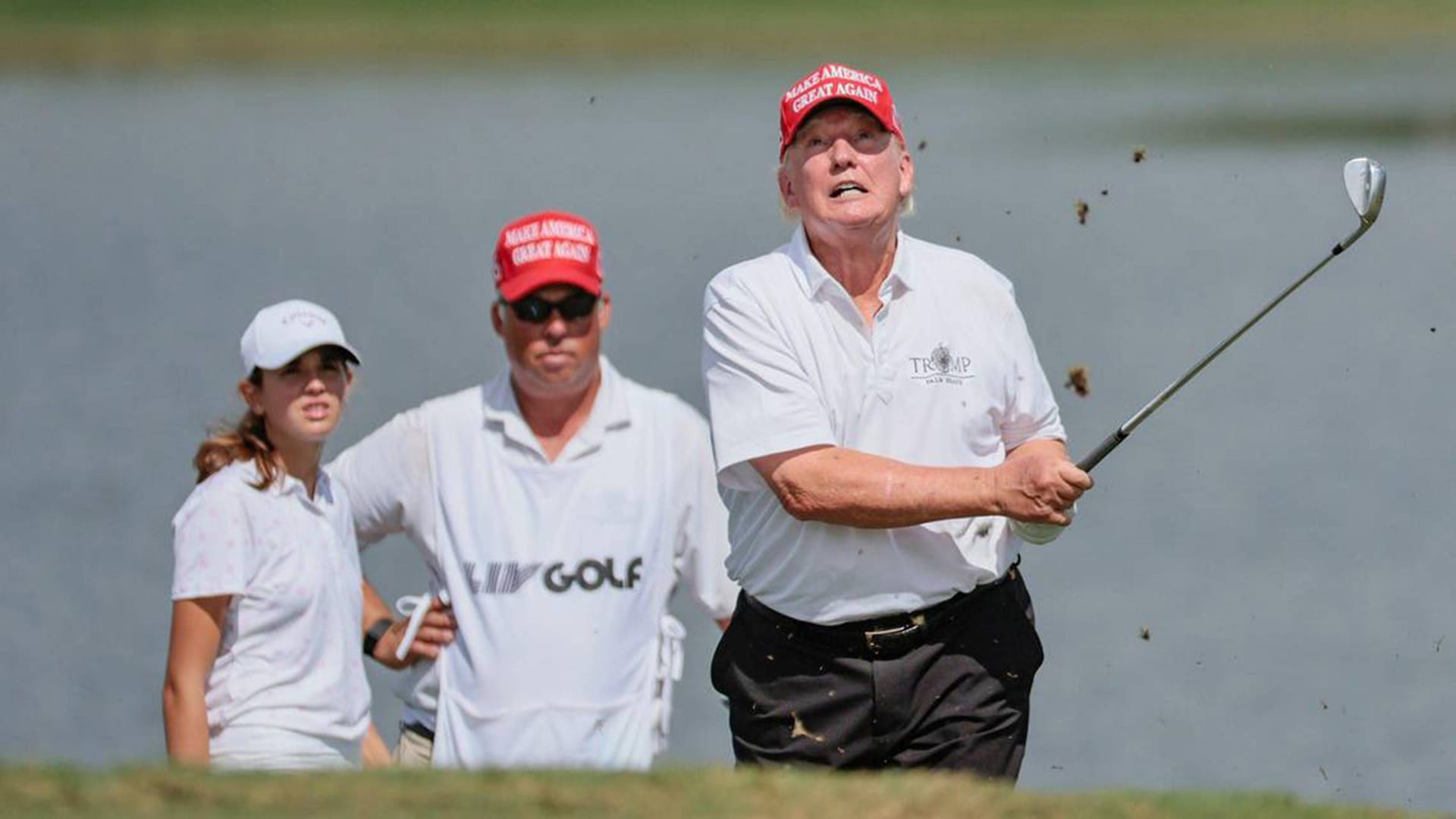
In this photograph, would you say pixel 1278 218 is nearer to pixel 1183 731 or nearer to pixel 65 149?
pixel 1183 731

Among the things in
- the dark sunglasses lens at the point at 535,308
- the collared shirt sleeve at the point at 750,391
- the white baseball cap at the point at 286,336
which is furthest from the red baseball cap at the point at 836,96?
the white baseball cap at the point at 286,336

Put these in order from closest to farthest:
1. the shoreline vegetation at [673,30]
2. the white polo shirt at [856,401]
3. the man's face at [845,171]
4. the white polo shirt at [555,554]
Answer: the white polo shirt at [856,401]
the man's face at [845,171]
the white polo shirt at [555,554]
the shoreline vegetation at [673,30]

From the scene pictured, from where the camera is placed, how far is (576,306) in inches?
255

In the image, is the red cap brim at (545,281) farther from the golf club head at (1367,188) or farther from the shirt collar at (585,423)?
the golf club head at (1367,188)

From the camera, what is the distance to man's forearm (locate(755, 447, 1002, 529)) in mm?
5293

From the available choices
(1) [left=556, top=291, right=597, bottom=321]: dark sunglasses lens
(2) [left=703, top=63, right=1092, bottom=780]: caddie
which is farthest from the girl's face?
(2) [left=703, top=63, right=1092, bottom=780]: caddie

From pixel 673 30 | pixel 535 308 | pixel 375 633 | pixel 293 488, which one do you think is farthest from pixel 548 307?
pixel 673 30

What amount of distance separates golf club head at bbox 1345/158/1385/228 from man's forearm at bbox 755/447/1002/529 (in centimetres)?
135

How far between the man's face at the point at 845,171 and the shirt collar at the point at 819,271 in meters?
0.05

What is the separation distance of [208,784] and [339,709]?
4.91ft

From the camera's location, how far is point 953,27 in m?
44.9

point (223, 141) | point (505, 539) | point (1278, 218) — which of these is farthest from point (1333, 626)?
point (223, 141)

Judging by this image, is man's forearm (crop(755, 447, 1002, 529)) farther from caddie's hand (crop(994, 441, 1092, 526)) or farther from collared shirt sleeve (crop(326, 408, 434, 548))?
collared shirt sleeve (crop(326, 408, 434, 548))

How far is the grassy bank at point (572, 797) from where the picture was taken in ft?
14.1
